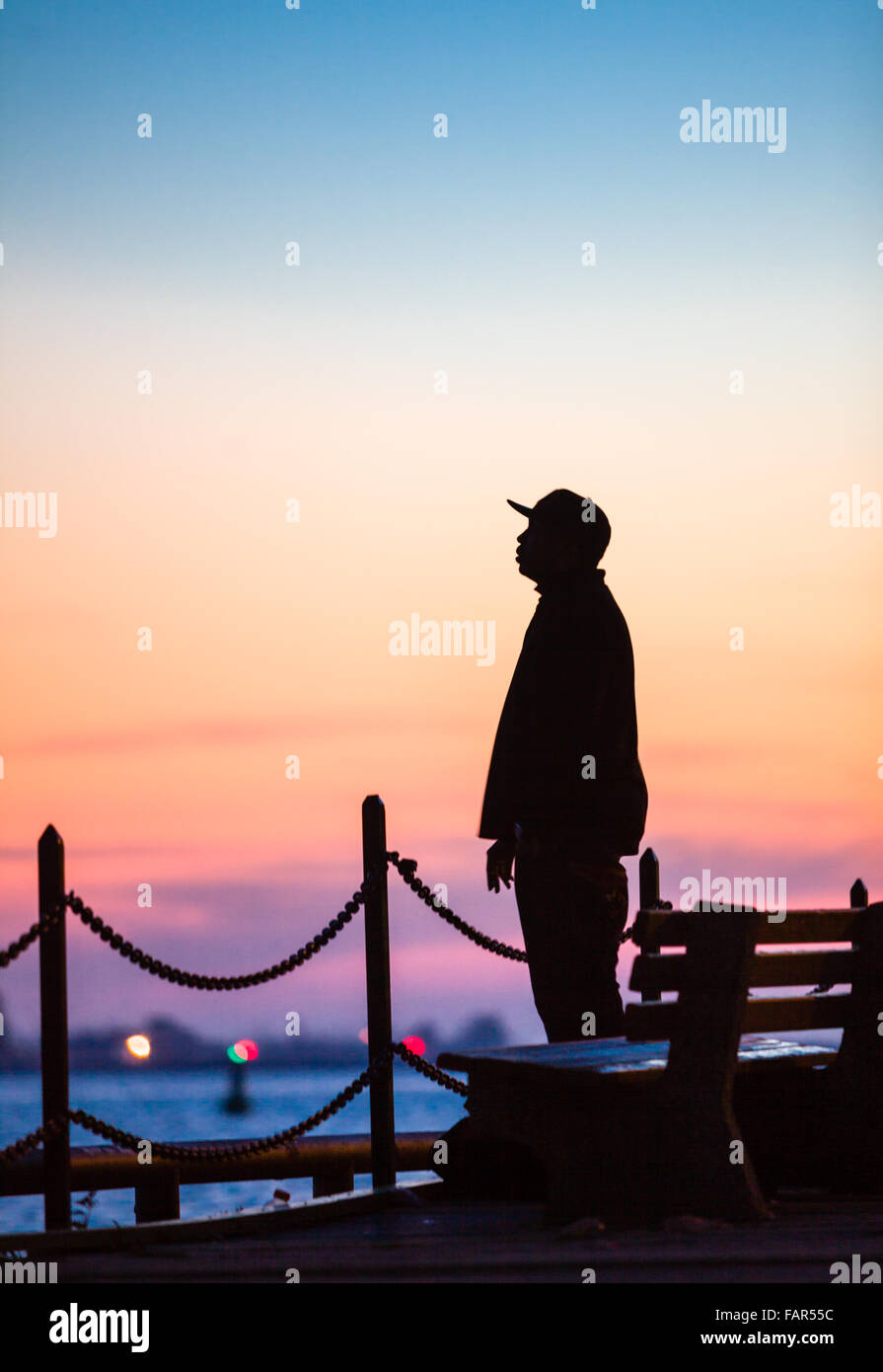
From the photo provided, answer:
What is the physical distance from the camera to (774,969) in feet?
18.2

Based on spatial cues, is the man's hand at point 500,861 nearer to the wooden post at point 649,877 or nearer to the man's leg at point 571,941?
the man's leg at point 571,941

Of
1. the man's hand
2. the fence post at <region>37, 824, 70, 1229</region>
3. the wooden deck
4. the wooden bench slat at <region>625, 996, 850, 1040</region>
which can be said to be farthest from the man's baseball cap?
the wooden deck

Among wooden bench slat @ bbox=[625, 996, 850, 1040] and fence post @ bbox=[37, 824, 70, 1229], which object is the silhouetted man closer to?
wooden bench slat @ bbox=[625, 996, 850, 1040]

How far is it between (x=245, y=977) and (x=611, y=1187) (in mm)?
1879

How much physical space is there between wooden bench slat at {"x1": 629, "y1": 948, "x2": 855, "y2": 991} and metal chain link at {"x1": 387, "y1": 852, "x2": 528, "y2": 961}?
5.72 feet

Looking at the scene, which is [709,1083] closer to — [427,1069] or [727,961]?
[727,961]

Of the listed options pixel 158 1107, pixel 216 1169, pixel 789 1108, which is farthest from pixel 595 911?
pixel 158 1107

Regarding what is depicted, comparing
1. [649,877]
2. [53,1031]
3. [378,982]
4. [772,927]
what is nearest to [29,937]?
[53,1031]

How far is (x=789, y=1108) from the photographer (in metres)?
6.02

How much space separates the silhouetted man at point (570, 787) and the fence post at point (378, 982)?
0.47 metres

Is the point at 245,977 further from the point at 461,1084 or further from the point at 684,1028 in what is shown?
the point at 684,1028

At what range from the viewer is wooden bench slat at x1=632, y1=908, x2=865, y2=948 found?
531cm

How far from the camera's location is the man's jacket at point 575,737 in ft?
22.7

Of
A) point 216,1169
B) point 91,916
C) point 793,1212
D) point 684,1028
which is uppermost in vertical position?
point 91,916
